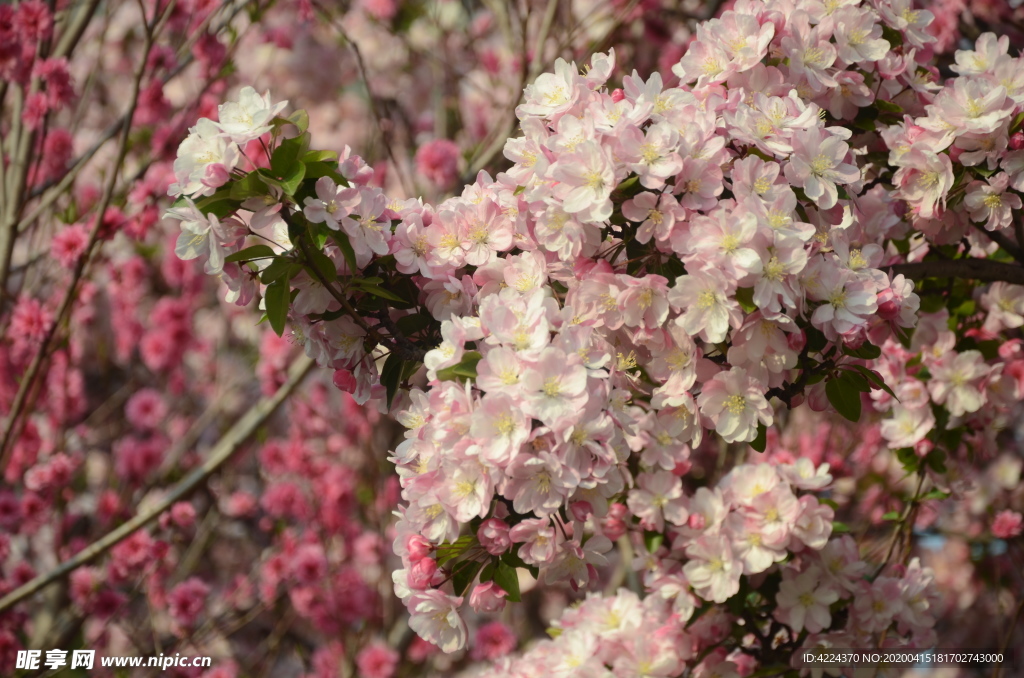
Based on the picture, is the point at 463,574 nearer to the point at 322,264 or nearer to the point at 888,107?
the point at 322,264

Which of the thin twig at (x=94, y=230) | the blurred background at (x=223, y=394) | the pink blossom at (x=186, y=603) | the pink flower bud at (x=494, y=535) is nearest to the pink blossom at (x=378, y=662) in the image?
the blurred background at (x=223, y=394)

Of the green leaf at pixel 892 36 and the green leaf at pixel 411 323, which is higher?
the green leaf at pixel 411 323

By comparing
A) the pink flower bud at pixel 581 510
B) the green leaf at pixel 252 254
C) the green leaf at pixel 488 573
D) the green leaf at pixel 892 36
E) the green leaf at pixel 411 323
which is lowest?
the green leaf at pixel 488 573

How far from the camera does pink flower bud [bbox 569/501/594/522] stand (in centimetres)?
127

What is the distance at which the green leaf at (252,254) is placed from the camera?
1.22 m

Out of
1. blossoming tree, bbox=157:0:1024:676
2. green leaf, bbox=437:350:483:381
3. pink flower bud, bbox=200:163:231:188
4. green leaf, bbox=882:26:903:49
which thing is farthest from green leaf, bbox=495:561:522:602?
green leaf, bbox=882:26:903:49

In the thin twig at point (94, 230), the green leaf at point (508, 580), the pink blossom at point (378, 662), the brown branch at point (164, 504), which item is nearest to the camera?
the green leaf at point (508, 580)

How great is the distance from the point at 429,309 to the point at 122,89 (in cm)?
507

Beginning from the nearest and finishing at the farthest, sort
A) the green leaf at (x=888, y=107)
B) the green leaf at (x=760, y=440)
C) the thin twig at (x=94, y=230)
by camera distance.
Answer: the green leaf at (x=760, y=440) → the green leaf at (x=888, y=107) → the thin twig at (x=94, y=230)

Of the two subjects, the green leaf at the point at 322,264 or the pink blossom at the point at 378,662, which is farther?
the pink blossom at the point at 378,662

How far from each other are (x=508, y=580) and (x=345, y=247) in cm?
56

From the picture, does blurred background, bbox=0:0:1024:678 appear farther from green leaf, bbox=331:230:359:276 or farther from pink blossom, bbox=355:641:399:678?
green leaf, bbox=331:230:359:276

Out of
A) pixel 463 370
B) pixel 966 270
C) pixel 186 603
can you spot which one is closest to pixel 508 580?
pixel 463 370

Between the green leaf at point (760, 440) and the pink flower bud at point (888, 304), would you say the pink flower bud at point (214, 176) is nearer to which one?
the green leaf at point (760, 440)
